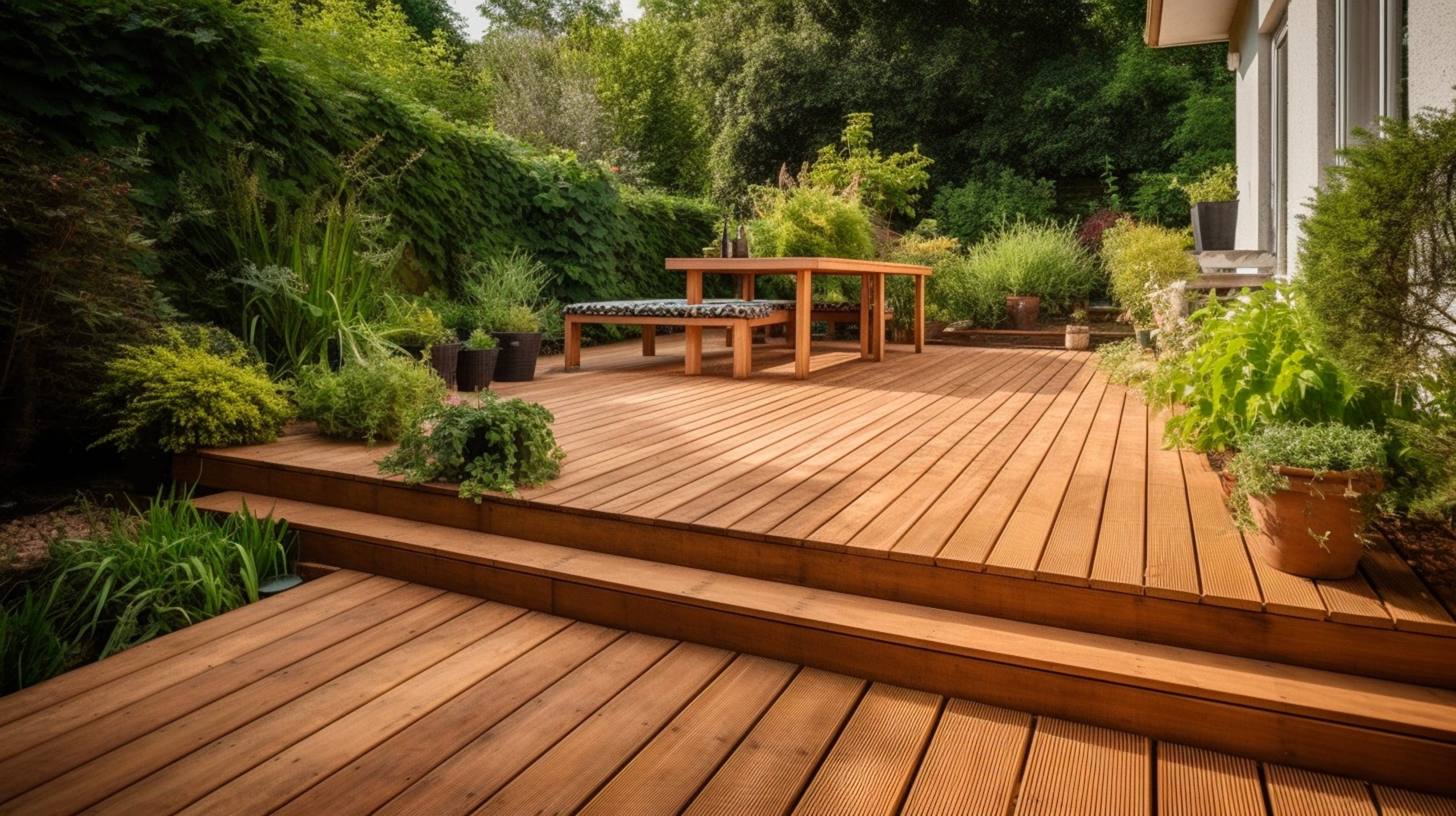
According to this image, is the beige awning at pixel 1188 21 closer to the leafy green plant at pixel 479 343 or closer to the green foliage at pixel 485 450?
the leafy green plant at pixel 479 343

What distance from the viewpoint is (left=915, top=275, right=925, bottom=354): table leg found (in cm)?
688

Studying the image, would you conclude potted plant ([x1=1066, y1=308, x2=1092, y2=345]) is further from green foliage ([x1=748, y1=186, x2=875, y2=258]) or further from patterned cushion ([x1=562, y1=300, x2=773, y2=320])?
patterned cushion ([x1=562, y1=300, x2=773, y2=320])

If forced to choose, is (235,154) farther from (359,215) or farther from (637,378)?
(637,378)

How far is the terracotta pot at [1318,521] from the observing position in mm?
1635

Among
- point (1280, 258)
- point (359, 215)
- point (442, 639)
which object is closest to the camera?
point (442, 639)

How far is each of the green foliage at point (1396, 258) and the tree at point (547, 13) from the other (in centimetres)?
2739

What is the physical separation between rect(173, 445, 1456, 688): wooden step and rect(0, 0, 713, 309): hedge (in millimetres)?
1916

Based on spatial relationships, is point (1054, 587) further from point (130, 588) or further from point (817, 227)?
point (817, 227)

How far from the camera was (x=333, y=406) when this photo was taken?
327cm

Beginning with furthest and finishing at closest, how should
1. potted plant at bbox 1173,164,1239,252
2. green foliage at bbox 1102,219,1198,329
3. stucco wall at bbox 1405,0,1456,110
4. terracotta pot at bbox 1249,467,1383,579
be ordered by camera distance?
1. green foliage at bbox 1102,219,1198,329
2. potted plant at bbox 1173,164,1239,252
3. stucco wall at bbox 1405,0,1456,110
4. terracotta pot at bbox 1249,467,1383,579

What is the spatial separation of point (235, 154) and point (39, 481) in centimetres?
175

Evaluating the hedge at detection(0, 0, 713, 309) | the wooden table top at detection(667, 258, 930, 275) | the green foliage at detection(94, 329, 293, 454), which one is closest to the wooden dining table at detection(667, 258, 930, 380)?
the wooden table top at detection(667, 258, 930, 275)

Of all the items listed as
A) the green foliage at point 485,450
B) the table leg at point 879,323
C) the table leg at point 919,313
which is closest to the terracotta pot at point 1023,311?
the table leg at point 919,313

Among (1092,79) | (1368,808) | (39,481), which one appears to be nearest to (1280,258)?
(1368,808)
